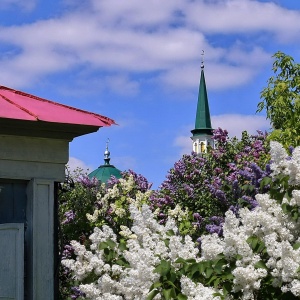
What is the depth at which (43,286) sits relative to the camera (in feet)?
23.9

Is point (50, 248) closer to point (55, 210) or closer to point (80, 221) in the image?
point (55, 210)

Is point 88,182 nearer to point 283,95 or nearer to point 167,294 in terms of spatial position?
point 283,95

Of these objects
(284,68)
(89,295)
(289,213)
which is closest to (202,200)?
(284,68)

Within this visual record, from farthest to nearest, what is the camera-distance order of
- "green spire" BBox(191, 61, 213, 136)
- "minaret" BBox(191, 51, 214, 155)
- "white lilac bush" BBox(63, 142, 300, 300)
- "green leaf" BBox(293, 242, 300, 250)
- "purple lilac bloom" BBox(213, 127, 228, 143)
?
"minaret" BBox(191, 51, 214, 155) < "green spire" BBox(191, 61, 213, 136) < "purple lilac bloom" BBox(213, 127, 228, 143) < "white lilac bush" BBox(63, 142, 300, 300) < "green leaf" BBox(293, 242, 300, 250)

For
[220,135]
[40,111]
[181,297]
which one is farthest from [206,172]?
[181,297]

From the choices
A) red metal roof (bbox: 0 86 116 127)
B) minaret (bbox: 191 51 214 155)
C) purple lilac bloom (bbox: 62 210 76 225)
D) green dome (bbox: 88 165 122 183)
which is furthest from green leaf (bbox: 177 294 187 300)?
minaret (bbox: 191 51 214 155)

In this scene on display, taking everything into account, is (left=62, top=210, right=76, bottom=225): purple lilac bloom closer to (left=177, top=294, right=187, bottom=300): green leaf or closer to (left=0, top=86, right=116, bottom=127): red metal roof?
(left=0, top=86, right=116, bottom=127): red metal roof

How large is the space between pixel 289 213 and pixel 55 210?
6.81 ft

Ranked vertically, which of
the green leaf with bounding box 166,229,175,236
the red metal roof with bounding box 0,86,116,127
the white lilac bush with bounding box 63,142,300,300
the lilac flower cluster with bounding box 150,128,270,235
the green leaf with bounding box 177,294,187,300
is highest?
the lilac flower cluster with bounding box 150,128,270,235

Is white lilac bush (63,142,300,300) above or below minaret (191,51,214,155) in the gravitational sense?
below

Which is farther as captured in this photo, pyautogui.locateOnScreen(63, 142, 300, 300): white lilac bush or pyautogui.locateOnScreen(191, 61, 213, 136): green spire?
pyautogui.locateOnScreen(191, 61, 213, 136): green spire

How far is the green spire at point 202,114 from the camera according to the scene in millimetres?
80125

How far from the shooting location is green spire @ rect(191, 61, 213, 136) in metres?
80.1

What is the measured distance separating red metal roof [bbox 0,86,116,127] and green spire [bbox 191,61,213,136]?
72.1 meters
